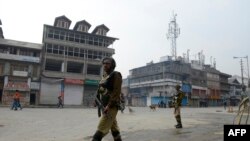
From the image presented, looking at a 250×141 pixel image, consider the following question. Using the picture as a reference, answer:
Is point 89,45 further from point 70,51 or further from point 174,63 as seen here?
point 174,63

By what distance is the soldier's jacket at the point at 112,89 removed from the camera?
14.9 ft

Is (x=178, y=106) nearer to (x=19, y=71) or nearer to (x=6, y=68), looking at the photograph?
(x=19, y=71)

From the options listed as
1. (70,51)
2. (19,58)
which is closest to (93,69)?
(70,51)

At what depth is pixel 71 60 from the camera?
4456 centimetres

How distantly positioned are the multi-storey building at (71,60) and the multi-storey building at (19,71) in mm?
1368

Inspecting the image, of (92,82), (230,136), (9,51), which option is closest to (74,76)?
(92,82)

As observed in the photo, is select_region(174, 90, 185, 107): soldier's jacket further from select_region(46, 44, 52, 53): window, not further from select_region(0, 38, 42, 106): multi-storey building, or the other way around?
select_region(46, 44, 52, 53): window

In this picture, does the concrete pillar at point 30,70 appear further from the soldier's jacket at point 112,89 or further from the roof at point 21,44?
the soldier's jacket at point 112,89

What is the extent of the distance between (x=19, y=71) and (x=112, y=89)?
38.1 m

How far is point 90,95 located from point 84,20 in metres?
14.4

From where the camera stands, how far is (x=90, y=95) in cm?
4469

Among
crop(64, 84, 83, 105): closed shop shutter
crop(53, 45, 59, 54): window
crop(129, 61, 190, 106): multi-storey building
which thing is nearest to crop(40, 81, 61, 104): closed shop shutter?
crop(64, 84, 83, 105): closed shop shutter

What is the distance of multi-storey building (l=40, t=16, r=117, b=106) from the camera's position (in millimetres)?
41781

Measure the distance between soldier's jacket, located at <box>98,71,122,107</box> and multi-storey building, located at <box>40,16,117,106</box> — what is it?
37.9 meters
